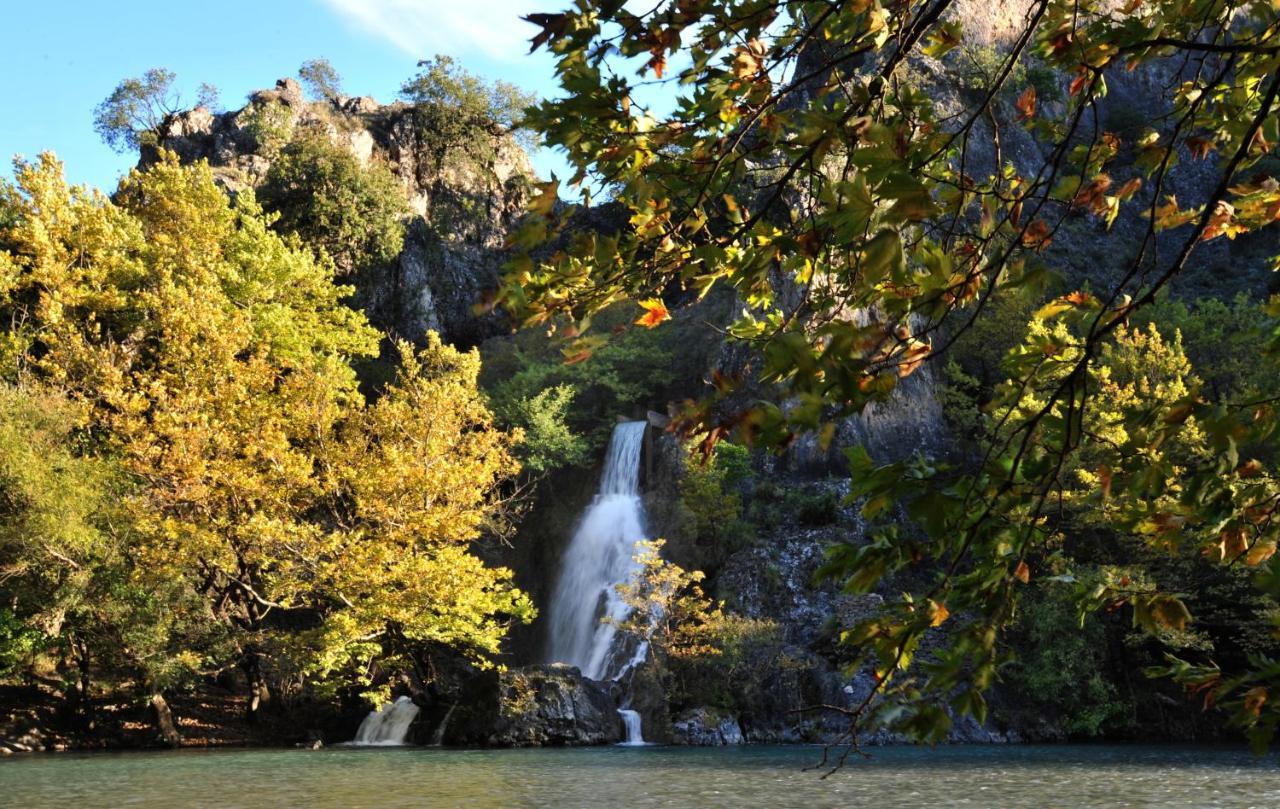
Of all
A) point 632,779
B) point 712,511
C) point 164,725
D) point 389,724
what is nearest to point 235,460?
point 164,725

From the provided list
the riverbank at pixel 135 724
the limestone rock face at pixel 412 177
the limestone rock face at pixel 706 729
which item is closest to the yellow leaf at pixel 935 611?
the limestone rock face at pixel 706 729

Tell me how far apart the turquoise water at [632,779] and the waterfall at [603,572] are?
6.55 m

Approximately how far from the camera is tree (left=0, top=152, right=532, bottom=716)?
1919 centimetres

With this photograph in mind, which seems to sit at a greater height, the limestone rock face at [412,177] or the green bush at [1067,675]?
the limestone rock face at [412,177]

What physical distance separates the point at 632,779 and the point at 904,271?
13.1 metres

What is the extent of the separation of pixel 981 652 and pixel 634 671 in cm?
2220

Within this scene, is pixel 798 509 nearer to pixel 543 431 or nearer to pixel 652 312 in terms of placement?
pixel 543 431

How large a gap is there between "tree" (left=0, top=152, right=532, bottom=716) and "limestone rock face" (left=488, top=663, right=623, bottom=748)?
1305 millimetres

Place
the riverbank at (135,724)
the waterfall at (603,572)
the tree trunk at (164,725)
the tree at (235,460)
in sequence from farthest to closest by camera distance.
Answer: the waterfall at (603,572) < the tree trunk at (164,725) < the riverbank at (135,724) < the tree at (235,460)

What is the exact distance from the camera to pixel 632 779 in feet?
44.9

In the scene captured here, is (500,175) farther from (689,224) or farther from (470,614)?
(689,224)

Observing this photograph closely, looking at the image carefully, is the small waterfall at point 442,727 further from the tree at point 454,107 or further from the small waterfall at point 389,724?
the tree at point 454,107

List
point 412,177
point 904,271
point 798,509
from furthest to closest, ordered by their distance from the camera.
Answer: point 412,177 → point 798,509 → point 904,271

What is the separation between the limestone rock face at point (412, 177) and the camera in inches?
1425
